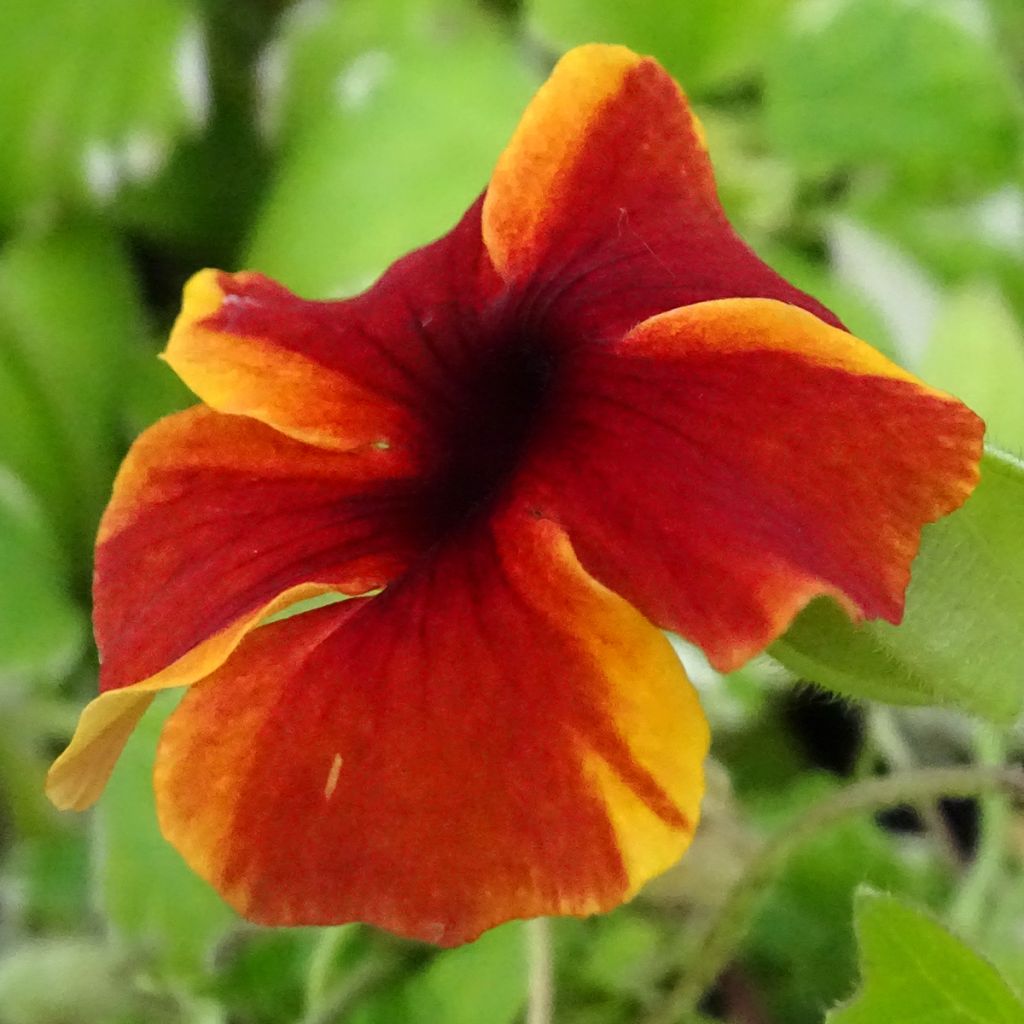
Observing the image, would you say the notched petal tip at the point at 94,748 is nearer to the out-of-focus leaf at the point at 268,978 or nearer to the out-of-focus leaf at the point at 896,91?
the out-of-focus leaf at the point at 268,978

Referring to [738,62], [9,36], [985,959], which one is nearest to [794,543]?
[985,959]

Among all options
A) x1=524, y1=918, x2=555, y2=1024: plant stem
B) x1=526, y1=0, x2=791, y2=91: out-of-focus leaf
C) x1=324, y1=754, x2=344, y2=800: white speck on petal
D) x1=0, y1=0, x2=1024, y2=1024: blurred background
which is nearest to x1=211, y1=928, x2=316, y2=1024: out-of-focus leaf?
x1=0, y1=0, x2=1024, y2=1024: blurred background

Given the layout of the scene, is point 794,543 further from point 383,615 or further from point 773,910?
point 773,910

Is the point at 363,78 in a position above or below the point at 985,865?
above

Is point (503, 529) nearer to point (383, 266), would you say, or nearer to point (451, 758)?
point (451, 758)

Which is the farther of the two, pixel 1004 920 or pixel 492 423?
pixel 1004 920

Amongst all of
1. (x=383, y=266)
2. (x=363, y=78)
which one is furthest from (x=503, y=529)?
(x=363, y=78)
